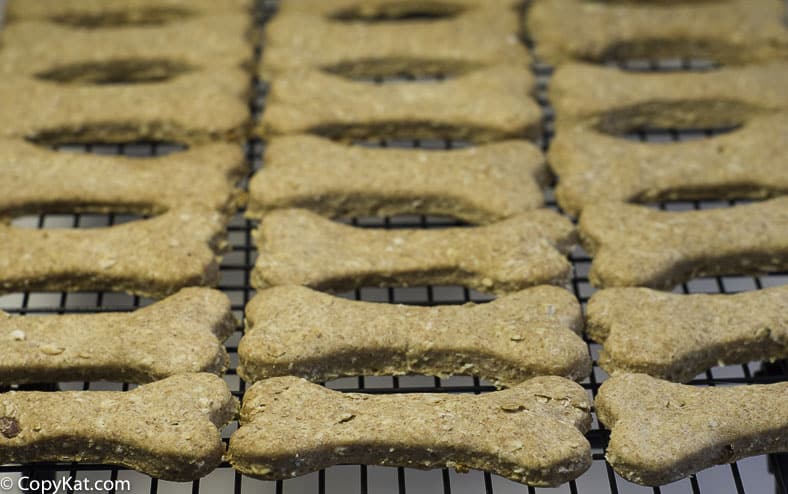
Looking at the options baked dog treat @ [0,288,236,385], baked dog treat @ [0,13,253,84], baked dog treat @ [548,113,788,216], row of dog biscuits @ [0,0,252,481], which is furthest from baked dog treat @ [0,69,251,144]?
baked dog treat @ [548,113,788,216]

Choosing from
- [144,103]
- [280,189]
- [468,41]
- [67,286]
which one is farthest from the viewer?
[468,41]

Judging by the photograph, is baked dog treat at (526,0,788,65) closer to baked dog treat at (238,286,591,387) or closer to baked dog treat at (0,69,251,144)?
baked dog treat at (0,69,251,144)

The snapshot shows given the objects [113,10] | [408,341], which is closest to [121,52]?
[113,10]

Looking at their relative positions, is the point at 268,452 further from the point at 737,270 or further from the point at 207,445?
the point at 737,270

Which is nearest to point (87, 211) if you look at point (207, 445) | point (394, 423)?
point (207, 445)

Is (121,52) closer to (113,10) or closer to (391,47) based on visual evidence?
(113,10)

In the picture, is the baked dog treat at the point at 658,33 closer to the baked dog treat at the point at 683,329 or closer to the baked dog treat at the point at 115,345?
the baked dog treat at the point at 683,329
